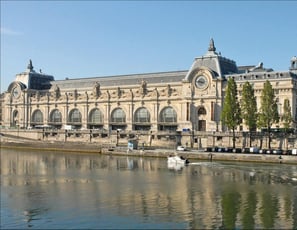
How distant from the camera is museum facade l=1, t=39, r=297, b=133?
9338 centimetres

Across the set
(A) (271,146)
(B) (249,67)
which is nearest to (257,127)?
(A) (271,146)

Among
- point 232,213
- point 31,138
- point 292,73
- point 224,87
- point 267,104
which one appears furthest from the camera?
point 31,138

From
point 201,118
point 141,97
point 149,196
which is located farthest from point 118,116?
point 149,196

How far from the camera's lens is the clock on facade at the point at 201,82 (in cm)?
9512

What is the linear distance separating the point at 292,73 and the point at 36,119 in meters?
65.0

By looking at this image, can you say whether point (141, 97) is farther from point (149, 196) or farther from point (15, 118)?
point (149, 196)

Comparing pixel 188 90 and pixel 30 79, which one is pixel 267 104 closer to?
pixel 188 90

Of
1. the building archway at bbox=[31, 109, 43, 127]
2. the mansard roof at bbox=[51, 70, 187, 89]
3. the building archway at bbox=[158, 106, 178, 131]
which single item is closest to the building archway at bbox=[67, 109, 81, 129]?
the mansard roof at bbox=[51, 70, 187, 89]

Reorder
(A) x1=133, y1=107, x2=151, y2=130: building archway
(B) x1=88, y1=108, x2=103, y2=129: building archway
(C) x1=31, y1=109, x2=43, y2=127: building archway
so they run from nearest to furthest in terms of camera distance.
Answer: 1. (A) x1=133, y1=107, x2=151, y2=130: building archway
2. (B) x1=88, y1=108, x2=103, y2=129: building archway
3. (C) x1=31, y1=109, x2=43, y2=127: building archway

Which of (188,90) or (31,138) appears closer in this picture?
(188,90)

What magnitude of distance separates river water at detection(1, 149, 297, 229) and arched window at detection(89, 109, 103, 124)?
4677 centimetres

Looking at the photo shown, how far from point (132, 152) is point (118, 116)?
29455mm

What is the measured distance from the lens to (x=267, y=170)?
58.3m

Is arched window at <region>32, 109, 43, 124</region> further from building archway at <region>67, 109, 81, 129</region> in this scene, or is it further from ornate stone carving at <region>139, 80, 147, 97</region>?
ornate stone carving at <region>139, 80, 147, 97</region>
